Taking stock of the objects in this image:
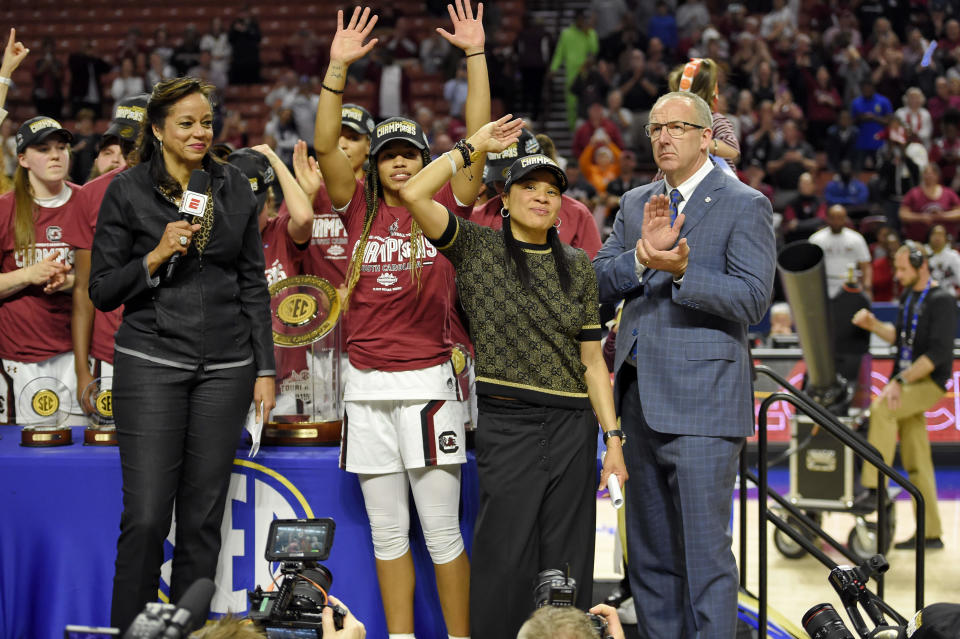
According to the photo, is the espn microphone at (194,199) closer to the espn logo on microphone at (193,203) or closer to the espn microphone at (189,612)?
the espn logo on microphone at (193,203)

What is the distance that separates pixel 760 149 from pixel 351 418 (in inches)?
423

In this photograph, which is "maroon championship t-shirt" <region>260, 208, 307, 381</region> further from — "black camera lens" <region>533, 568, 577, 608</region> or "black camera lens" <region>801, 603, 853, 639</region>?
"black camera lens" <region>801, 603, 853, 639</region>

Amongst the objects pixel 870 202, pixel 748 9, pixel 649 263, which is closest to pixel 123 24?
pixel 748 9

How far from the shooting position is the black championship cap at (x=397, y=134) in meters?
3.84

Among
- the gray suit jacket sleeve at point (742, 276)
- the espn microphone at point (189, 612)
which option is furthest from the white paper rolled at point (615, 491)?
the espn microphone at point (189, 612)

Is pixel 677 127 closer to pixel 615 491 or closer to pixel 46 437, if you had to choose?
pixel 615 491

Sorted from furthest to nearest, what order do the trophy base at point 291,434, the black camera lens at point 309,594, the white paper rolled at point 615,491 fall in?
the trophy base at point 291,434 → the white paper rolled at point 615,491 → the black camera lens at point 309,594

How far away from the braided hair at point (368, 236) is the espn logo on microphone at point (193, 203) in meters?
0.68

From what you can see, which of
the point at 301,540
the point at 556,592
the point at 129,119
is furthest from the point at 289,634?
the point at 129,119

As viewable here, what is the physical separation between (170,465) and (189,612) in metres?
1.63

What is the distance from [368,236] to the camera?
3.88 meters

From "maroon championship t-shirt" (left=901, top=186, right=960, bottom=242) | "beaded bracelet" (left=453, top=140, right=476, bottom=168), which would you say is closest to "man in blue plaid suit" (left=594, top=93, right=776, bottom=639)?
"beaded bracelet" (left=453, top=140, right=476, bottom=168)

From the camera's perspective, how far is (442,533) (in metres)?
3.84

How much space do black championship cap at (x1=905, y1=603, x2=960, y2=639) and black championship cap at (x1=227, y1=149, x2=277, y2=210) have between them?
3123mm
